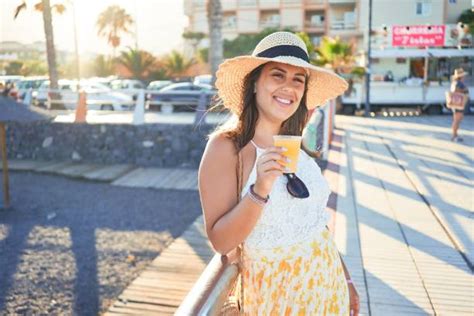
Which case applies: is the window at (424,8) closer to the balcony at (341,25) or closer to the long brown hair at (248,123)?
the balcony at (341,25)

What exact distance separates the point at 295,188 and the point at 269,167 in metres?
0.26

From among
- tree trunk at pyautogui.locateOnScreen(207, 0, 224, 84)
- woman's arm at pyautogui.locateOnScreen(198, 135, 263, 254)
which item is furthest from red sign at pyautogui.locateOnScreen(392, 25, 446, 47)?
woman's arm at pyautogui.locateOnScreen(198, 135, 263, 254)

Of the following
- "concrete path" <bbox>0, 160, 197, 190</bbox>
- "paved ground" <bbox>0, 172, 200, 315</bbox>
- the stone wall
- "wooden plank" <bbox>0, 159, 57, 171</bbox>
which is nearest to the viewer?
"paved ground" <bbox>0, 172, 200, 315</bbox>

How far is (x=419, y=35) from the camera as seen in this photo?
2325cm

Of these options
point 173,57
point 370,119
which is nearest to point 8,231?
point 370,119

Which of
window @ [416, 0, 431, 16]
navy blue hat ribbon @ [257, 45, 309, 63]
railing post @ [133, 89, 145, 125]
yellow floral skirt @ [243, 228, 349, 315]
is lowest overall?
railing post @ [133, 89, 145, 125]

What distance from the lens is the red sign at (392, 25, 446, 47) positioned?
2317 centimetres

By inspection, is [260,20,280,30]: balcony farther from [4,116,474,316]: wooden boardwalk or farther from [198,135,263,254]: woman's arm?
[198,135,263,254]: woman's arm

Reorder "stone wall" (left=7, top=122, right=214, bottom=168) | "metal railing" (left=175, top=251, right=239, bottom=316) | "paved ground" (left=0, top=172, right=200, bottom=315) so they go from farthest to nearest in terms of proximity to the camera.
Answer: "stone wall" (left=7, top=122, right=214, bottom=168)
"paved ground" (left=0, top=172, right=200, bottom=315)
"metal railing" (left=175, top=251, right=239, bottom=316)

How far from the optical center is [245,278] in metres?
1.82

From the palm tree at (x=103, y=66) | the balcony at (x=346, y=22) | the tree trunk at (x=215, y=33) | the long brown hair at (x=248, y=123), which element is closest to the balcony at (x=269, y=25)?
the balcony at (x=346, y=22)

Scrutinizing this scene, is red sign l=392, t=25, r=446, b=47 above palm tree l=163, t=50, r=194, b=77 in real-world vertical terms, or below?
above

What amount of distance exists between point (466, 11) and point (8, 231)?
38.6m

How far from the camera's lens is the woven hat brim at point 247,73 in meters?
1.90
